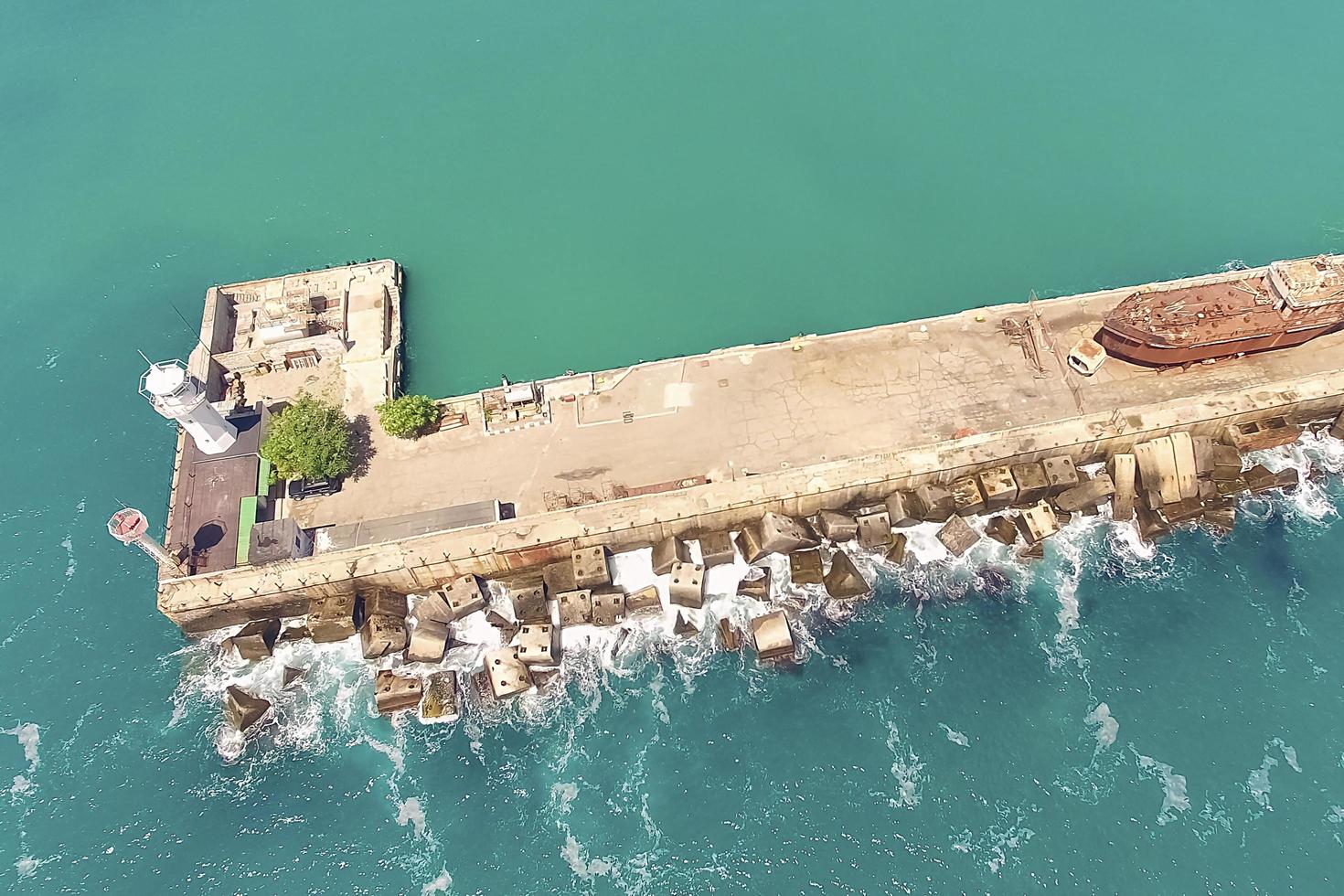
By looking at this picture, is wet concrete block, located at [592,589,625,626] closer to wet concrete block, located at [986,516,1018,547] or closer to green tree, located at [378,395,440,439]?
green tree, located at [378,395,440,439]

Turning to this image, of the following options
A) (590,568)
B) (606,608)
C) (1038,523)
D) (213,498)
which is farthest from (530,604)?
(1038,523)

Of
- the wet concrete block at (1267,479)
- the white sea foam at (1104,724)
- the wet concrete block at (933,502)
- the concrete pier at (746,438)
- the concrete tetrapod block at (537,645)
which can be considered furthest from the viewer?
the wet concrete block at (1267,479)

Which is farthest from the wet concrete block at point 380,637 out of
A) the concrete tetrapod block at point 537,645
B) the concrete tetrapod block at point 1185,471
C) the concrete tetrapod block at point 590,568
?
the concrete tetrapod block at point 1185,471

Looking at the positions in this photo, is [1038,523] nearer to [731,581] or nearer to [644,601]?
[731,581]

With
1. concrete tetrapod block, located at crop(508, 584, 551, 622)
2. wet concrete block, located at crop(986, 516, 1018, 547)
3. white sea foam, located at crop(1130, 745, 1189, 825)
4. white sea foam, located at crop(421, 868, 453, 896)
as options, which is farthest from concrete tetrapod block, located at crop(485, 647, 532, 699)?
white sea foam, located at crop(1130, 745, 1189, 825)

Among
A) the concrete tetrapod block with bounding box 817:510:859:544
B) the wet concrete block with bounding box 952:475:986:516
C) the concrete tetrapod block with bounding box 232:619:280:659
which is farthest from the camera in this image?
the wet concrete block with bounding box 952:475:986:516

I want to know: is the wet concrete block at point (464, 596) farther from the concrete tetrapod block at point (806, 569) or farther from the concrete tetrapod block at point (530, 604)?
the concrete tetrapod block at point (806, 569)

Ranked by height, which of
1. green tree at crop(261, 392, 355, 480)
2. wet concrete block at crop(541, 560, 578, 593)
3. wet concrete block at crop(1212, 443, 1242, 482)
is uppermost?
green tree at crop(261, 392, 355, 480)
